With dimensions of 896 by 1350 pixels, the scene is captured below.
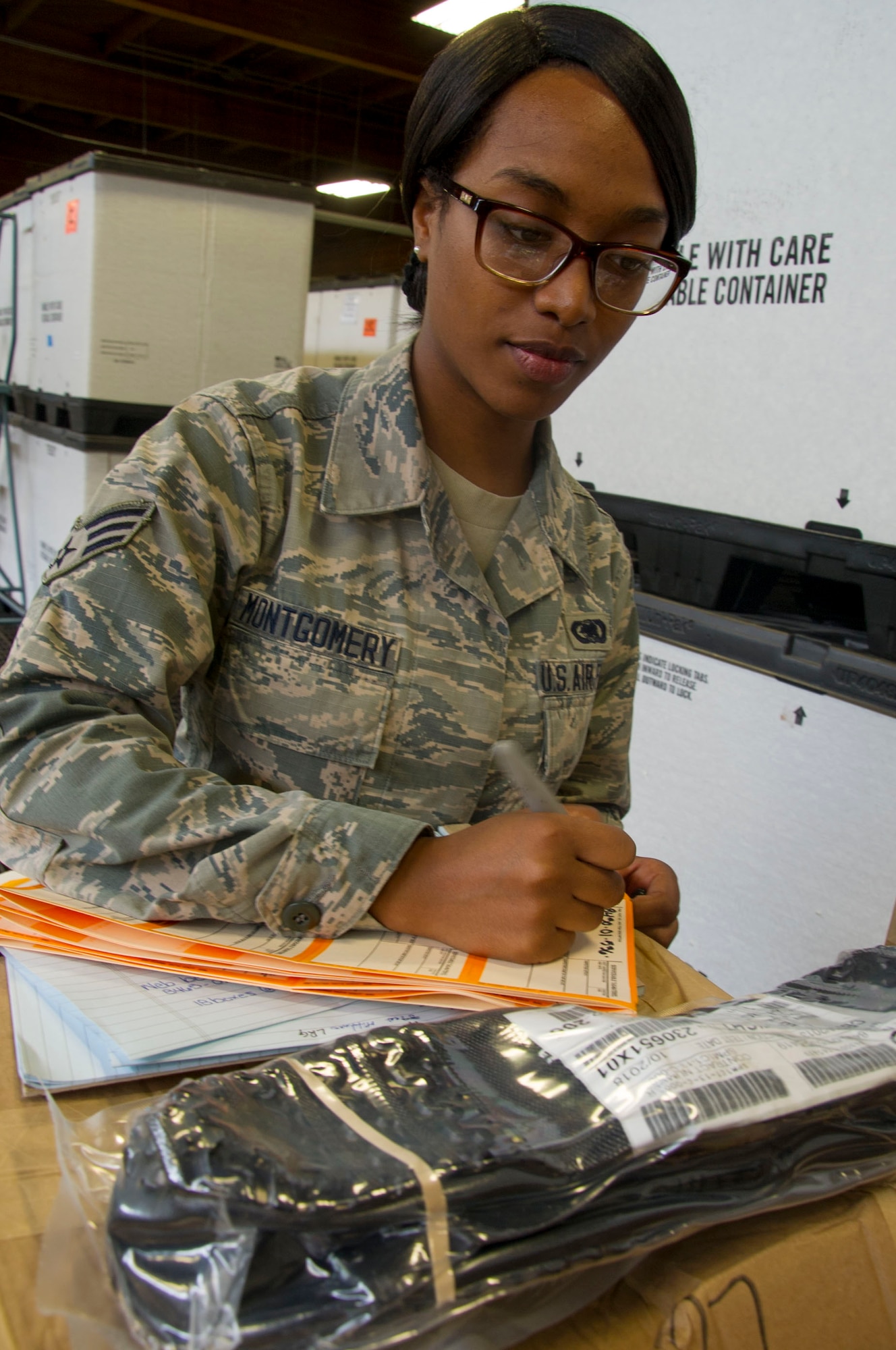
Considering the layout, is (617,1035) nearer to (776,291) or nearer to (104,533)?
(104,533)

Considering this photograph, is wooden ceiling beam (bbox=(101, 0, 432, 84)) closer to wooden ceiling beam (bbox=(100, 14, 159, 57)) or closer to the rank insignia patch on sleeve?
wooden ceiling beam (bbox=(100, 14, 159, 57))

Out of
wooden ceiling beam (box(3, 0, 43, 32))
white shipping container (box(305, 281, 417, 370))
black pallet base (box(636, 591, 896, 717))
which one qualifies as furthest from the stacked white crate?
wooden ceiling beam (box(3, 0, 43, 32))

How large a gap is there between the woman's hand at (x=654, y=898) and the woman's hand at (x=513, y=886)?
0.19 metres

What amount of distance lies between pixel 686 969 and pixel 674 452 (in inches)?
44.9

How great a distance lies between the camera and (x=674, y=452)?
1.73m

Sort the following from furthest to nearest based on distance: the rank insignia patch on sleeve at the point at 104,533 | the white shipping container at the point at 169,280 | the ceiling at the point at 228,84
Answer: the ceiling at the point at 228,84, the white shipping container at the point at 169,280, the rank insignia patch on sleeve at the point at 104,533

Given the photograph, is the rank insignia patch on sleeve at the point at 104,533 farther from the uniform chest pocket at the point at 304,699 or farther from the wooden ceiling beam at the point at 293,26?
the wooden ceiling beam at the point at 293,26

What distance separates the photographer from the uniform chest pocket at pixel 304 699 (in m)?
0.87

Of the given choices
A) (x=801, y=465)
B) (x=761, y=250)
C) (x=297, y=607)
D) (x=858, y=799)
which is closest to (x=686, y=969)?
(x=297, y=607)

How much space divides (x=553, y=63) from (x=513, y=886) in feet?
2.11

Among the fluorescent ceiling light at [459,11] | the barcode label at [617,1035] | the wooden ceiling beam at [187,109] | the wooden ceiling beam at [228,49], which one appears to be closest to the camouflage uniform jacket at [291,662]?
the barcode label at [617,1035]

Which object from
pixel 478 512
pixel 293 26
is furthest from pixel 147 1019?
pixel 293 26

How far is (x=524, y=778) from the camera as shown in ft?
2.32

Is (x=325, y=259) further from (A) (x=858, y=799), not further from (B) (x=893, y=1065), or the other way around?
(B) (x=893, y=1065)
